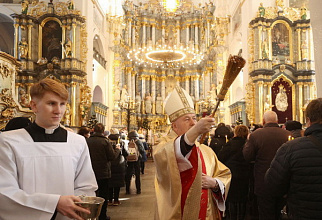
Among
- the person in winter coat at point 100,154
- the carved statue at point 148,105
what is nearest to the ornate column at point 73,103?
the person in winter coat at point 100,154

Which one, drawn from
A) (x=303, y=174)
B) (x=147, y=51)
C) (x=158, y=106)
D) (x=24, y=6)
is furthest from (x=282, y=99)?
(x=303, y=174)

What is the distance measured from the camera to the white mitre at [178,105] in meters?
3.01

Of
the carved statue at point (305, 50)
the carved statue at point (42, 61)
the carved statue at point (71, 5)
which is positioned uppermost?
the carved statue at point (71, 5)

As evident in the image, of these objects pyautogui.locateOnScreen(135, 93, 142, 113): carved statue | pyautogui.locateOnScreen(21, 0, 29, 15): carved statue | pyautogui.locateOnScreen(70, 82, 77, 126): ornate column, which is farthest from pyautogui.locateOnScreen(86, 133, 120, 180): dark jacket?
pyautogui.locateOnScreen(135, 93, 142, 113): carved statue

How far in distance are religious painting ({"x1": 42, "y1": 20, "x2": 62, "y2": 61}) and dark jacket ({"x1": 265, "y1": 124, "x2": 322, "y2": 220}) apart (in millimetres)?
17391

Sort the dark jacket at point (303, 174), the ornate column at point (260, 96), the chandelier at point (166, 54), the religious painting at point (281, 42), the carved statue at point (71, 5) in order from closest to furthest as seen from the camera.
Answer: the dark jacket at point (303, 174), the ornate column at point (260, 96), the carved statue at point (71, 5), the religious painting at point (281, 42), the chandelier at point (166, 54)

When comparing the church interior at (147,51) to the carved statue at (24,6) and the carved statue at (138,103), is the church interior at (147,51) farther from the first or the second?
the carved statue at (138,103)

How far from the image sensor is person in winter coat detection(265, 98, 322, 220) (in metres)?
2.69

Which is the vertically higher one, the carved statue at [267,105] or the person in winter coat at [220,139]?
the carved statue at [267,105]

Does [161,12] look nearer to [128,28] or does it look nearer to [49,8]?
[128,28]

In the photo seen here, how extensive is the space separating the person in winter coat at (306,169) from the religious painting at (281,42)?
17.0m

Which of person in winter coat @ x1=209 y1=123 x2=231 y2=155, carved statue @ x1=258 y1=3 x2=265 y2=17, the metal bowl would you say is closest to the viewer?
the metal bowl

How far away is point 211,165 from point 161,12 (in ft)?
105

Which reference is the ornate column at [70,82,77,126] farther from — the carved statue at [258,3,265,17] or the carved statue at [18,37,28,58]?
the carved statue at [258,3,265,17]
